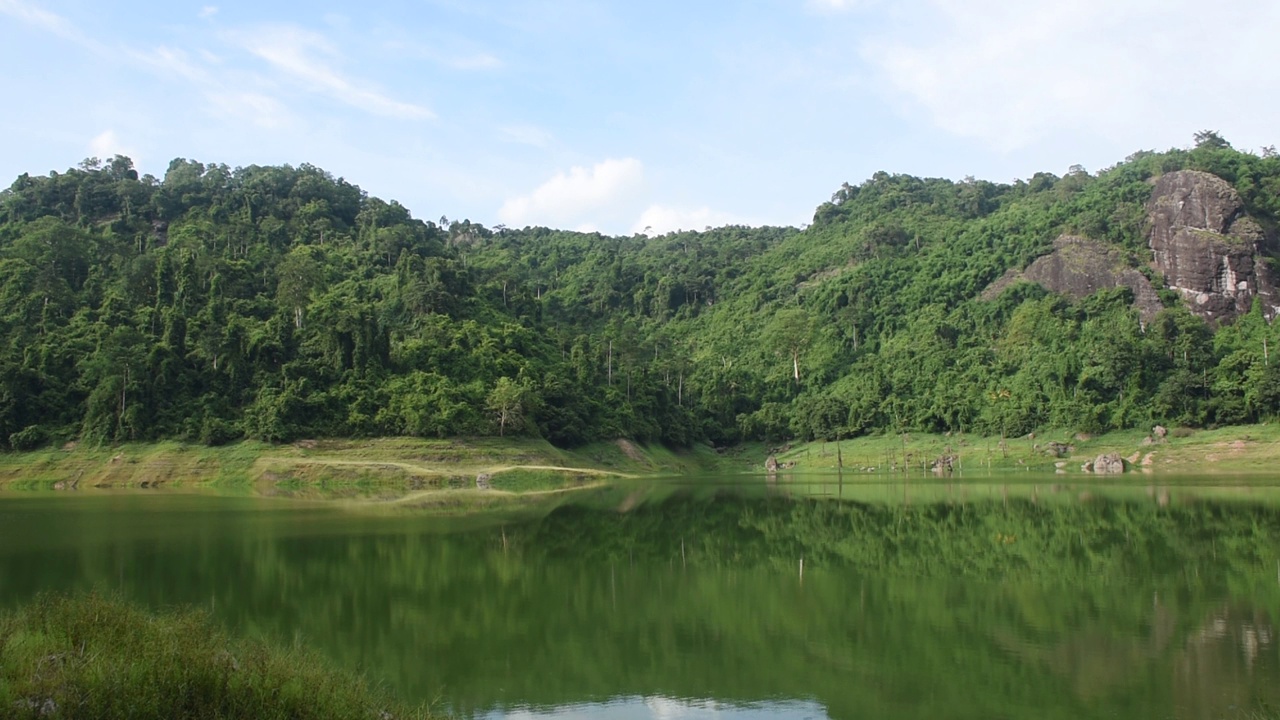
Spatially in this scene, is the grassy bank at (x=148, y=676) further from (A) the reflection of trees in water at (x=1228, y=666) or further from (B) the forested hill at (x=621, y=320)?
(B) the forested hill at (x=621, y=320)

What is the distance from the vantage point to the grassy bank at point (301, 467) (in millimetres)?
61688

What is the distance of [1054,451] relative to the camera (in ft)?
279

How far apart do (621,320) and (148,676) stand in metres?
136

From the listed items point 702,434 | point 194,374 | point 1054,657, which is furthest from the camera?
point 702,434

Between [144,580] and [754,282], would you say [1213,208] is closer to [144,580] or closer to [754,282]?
[754,282]

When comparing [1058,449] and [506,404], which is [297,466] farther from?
[1058,449]

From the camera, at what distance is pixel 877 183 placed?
185 metres

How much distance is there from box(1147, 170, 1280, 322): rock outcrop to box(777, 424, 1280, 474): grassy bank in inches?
1188

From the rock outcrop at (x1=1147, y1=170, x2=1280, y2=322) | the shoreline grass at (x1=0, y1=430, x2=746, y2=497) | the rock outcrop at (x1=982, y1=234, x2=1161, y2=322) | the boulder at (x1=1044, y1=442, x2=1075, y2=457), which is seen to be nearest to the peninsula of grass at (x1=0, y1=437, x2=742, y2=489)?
the shoreline grass at (x1=0, y1=430, x2=746, y2=497)

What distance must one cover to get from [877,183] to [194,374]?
144 meters

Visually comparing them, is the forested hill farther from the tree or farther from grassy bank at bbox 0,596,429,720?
grassy bank at bbox 0,596,429,720

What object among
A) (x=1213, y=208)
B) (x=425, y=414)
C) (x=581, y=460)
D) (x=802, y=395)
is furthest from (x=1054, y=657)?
(x=1213, y=208)

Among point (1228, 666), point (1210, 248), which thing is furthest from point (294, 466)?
point (1210, 248)

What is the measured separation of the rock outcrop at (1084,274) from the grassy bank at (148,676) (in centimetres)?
11141
